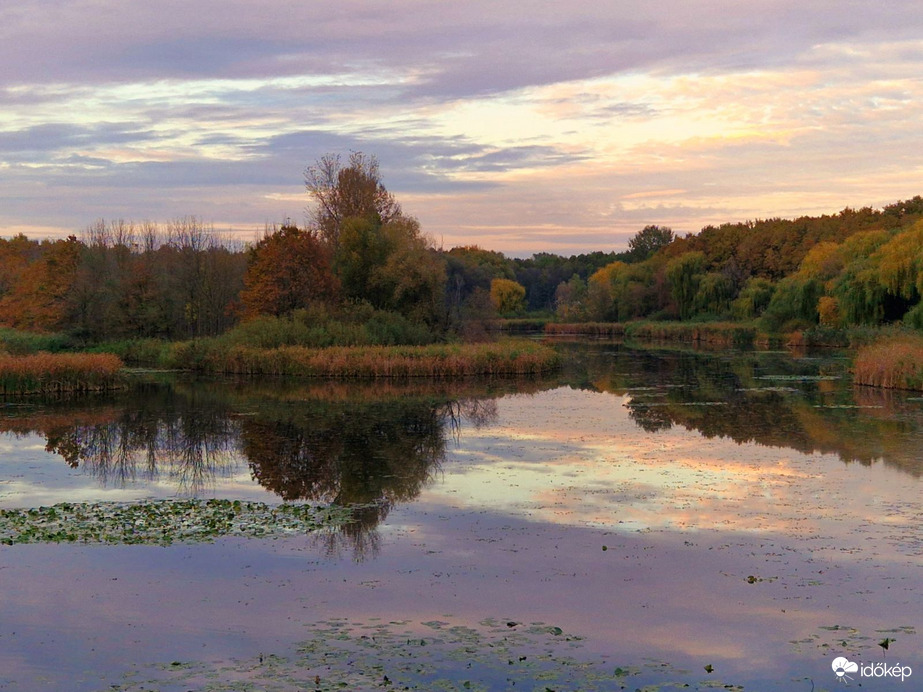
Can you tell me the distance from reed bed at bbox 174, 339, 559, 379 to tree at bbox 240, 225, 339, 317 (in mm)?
4555

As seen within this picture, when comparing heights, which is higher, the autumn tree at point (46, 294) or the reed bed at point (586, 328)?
the autumn tree at point (46, 294)

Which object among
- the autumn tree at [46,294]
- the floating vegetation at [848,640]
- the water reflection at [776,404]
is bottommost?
the floating vegetation at [848,640]

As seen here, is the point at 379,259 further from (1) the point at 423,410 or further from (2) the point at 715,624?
(2) the point at 715,624

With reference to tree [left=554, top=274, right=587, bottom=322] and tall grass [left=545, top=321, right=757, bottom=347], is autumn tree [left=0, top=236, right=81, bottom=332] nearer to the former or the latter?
tall grass [left=545, top=321, right=757, bottom=347]

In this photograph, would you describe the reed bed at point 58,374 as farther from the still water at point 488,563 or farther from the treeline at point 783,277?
the treeline at point 783,277

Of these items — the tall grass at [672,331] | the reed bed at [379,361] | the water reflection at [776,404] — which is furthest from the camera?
the tall grass at [672,331]

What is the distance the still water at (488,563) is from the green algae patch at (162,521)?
36 cm

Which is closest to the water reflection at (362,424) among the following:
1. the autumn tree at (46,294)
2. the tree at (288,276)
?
the tree at (288,276)

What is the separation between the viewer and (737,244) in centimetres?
8119

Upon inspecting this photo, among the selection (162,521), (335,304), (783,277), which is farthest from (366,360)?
(783,277)

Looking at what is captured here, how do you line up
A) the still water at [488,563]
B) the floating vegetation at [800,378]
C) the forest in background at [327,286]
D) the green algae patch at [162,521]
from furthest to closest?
the forest in background at [327,286], the floating vegetation at [800,378], the green algae patch at [162,521], the still water at [488,563]

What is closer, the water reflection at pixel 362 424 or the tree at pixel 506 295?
the water reflection at pixel 362 424

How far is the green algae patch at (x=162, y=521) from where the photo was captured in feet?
36.2

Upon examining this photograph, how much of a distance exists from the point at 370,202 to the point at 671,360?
17.6 metres
